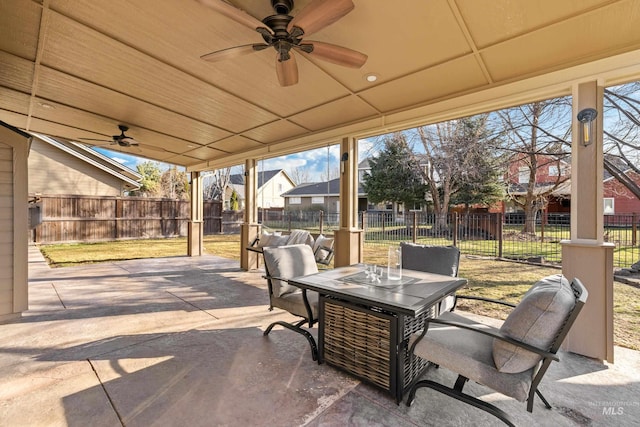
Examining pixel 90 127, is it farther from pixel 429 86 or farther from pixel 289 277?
pixel 429 86

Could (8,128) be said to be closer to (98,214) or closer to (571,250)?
(571,250)

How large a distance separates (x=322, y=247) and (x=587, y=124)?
4.04m

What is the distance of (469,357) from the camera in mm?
1795

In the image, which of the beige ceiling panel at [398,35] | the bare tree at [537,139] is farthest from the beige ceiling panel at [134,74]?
the bare tree at [537,139]

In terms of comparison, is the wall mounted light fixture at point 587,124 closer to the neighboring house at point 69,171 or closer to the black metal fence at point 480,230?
the black metal fence at point 480,230

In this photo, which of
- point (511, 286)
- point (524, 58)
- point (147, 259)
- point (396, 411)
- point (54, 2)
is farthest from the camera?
point (147, 259)

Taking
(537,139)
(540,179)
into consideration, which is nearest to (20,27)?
(537,139)

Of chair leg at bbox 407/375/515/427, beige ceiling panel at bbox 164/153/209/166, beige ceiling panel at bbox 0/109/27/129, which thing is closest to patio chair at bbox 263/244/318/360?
chair leg at bbox 407/375/515/427

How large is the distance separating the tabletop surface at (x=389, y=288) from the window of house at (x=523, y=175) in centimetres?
1196

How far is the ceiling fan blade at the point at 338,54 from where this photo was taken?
2.24 meters

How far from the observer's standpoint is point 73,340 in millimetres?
3074

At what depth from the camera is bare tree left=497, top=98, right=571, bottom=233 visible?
7.63m

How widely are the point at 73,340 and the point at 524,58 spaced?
5.30 metres

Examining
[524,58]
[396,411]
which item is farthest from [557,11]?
[396,411]
